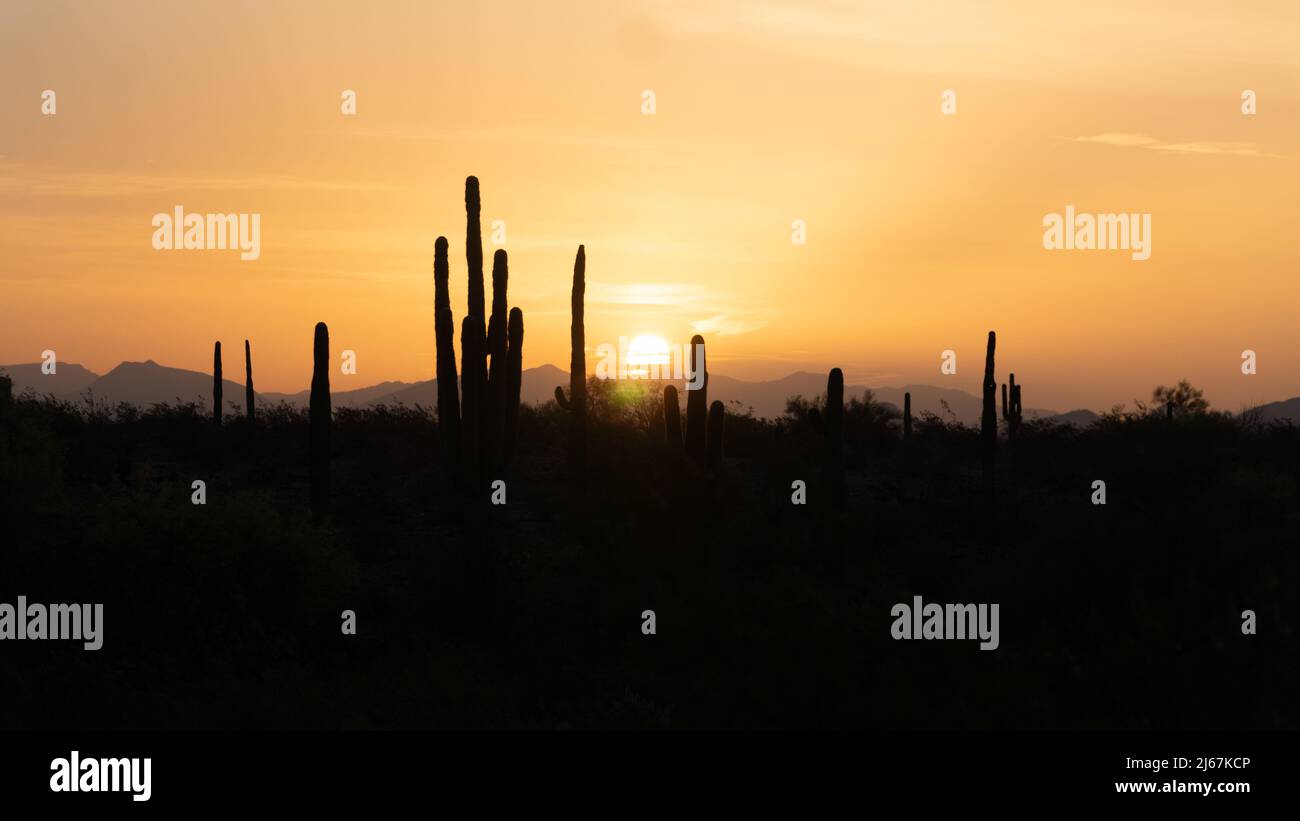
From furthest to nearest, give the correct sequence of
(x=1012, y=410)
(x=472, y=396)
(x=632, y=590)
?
1. (x=1012, y=410)
2. (x=472, y=396)
3. (x=632, y=590)

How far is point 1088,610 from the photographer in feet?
46.7

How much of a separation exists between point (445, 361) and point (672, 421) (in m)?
5.25

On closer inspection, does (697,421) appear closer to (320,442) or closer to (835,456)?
(835,456)

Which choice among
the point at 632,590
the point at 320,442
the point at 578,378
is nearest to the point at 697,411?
the point at 578,378

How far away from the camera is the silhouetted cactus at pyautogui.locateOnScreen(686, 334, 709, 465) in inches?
896

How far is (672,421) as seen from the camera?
23.7 metres

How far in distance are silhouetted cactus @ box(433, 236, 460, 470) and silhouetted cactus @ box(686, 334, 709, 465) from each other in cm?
476

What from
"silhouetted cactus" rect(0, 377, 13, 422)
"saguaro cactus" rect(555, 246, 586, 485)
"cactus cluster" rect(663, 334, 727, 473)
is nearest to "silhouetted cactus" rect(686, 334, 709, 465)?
"cactus cluster" rect(663, 334, 727, 473)

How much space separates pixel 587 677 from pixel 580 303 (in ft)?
38.5

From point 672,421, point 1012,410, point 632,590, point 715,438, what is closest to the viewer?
point 632,590

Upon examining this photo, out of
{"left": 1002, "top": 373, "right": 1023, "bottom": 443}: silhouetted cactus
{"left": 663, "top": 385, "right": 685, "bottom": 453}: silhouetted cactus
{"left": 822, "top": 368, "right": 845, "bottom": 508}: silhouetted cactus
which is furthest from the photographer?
{"left": 1002, "top": 373, "right": 1023, "bottom": 443}: silhouetted cactus

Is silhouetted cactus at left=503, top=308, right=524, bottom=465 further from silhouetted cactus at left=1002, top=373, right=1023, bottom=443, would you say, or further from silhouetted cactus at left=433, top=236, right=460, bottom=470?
silhouetted cactus at left=1002, top=373, right=1023, bottom=443

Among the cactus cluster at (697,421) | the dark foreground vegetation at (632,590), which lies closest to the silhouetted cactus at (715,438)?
the cactus cluster at (697,421)
